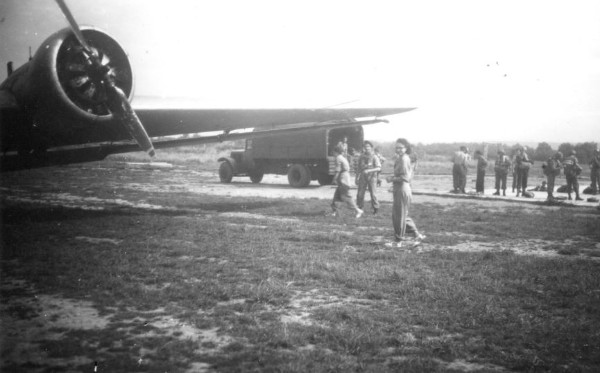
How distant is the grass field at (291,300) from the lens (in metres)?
3.67

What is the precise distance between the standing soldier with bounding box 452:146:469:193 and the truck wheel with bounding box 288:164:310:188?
22.8 feet

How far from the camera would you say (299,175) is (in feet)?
73.8

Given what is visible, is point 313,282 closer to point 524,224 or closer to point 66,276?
point 66,276

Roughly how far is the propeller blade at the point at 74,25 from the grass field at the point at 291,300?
3633mm

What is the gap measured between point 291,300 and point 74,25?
6.44m

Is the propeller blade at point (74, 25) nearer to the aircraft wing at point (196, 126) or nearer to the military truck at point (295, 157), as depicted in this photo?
the aircraft wing at point (196, 126)

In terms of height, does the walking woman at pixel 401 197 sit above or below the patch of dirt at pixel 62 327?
above

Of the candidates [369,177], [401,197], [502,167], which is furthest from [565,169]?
[401,197]

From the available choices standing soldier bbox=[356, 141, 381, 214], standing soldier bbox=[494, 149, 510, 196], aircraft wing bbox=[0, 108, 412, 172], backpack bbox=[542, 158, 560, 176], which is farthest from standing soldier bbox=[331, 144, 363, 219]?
standing soldier bbox=[494, 149, 510, 196]

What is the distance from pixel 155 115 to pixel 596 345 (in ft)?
31.9

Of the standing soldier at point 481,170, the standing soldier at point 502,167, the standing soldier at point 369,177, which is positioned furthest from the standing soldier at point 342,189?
the standing soldier at point 502,167

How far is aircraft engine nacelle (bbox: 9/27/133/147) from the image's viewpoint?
8500 mm

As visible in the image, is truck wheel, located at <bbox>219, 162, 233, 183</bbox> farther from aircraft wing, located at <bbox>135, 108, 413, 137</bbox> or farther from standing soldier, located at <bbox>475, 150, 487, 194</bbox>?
standing soldier, located at <bbox>475, 150, 487, 194</bbox>

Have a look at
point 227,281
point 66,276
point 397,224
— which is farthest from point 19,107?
point 397,224
